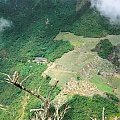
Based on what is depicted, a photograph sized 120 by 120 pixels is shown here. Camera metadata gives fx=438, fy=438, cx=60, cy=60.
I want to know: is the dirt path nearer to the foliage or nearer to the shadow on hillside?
the foliage

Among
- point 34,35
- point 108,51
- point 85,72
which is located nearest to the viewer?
point 85,72

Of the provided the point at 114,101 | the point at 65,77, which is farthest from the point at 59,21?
the point at 114,101

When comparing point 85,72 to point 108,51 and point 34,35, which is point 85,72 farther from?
point 34,35

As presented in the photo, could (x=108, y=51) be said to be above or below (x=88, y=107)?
above

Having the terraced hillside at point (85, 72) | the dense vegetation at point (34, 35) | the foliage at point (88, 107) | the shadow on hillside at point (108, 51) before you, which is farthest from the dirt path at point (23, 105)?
the shadow on hillside at point (108, 51)

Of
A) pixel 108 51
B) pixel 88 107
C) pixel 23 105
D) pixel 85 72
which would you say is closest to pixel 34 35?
pixel 108 51

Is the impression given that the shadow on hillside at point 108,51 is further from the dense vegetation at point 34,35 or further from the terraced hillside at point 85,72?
the dense vegetation at point 34,35

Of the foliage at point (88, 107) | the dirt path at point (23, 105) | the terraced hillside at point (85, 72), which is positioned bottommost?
the dirt path at point (23, 105)

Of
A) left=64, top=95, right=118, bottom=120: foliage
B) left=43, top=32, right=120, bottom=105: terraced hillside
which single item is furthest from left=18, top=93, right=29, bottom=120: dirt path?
left=64, top=95, right=118, bottom=120: foliage

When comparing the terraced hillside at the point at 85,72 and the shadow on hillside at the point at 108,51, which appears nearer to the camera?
the terraced hillside at the point at 85,72
